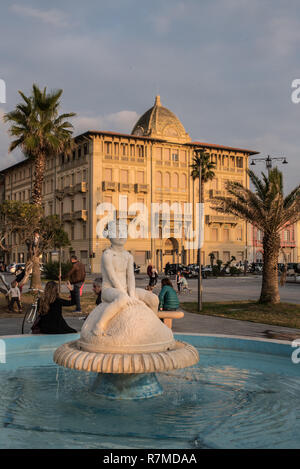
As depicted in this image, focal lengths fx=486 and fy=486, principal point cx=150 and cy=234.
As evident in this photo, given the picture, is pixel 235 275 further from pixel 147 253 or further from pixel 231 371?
pixel 231 371

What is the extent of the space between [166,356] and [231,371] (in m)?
2.26

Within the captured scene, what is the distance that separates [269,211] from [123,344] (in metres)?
13.6

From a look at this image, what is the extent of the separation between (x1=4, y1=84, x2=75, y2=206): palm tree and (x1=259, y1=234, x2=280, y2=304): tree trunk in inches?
447

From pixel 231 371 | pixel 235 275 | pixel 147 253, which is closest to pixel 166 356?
pixel 231 371

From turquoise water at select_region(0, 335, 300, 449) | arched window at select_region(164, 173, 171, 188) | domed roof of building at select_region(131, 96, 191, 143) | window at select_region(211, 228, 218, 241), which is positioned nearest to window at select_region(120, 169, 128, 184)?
arched window at select_region(164, 173, 171, 188)

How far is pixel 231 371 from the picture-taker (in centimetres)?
677

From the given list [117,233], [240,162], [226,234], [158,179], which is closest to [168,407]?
[117,233]

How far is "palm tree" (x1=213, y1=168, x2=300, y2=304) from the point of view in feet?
57.4

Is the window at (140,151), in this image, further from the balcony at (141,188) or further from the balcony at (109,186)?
the balcony at (109,186)

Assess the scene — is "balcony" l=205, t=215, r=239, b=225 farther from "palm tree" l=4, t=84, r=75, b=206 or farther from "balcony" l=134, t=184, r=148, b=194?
"palm tree" l=4, t=84, r=75, b=206

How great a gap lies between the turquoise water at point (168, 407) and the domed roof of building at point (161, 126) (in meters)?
55.5

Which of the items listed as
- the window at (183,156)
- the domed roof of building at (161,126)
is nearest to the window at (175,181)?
the window at (183,156)

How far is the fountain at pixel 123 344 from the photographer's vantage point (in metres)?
4.75

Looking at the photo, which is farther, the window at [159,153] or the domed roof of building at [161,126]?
the domed roof of building at [161,126]
